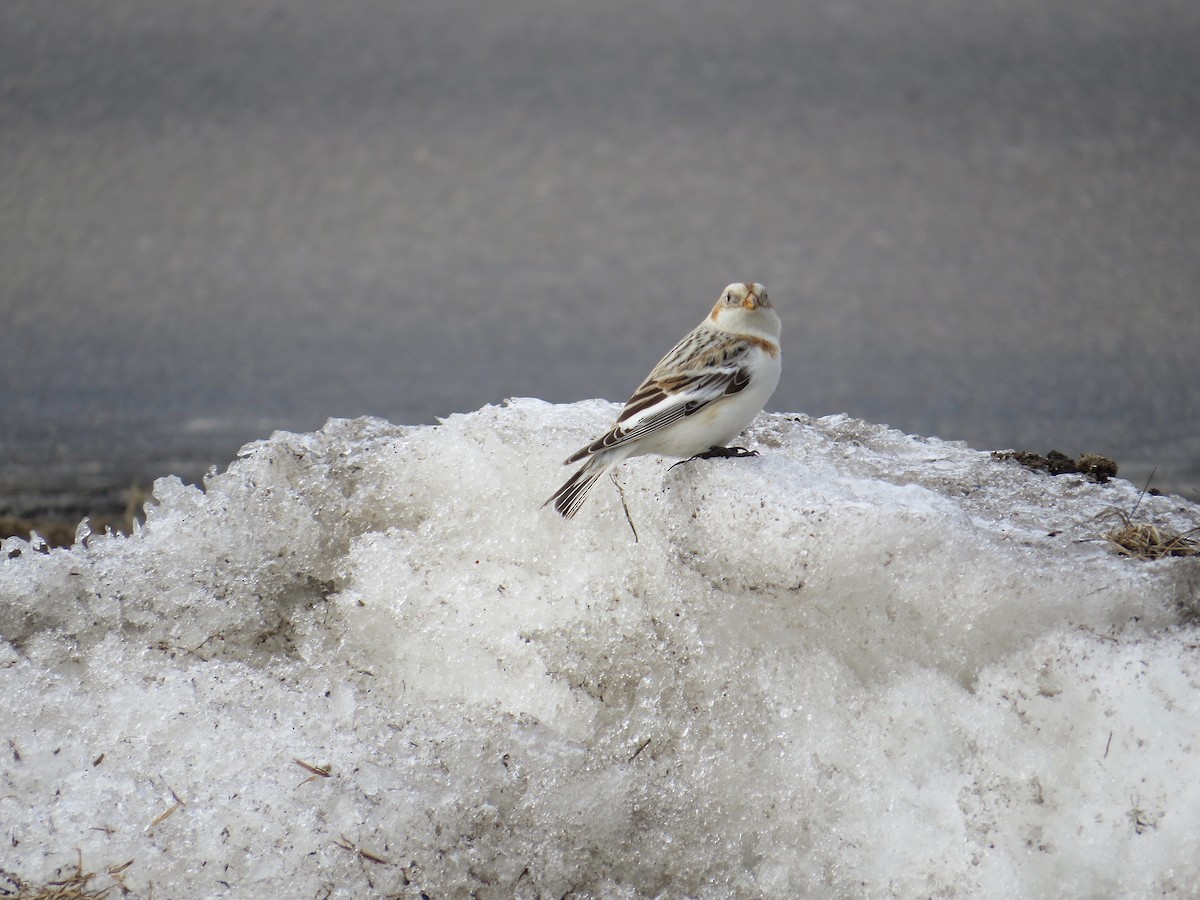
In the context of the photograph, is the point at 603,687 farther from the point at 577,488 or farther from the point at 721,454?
the point at 721,454

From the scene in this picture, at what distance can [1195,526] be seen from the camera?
3.36 meters

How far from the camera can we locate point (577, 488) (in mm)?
3287

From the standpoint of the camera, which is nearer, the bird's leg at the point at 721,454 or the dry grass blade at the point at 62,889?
the dry grass blade at the point at 62,889

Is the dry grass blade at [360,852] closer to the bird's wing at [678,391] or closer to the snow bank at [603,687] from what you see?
the snow bank at [603,687]

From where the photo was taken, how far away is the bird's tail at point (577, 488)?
3275mm

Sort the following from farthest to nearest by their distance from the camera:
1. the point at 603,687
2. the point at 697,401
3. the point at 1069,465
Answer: the point at 1069,465, the point at 697,401, the point at 603,687

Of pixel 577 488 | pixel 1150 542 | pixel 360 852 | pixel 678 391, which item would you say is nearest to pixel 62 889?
pixel 360 852

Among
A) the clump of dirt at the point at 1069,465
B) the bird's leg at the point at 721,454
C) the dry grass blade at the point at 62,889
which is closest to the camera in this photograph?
the dry grass blade at the point at 62,889

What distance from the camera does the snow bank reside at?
2.61 m

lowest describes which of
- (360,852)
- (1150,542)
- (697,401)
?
(360,852)

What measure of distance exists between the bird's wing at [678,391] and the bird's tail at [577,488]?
0.19 feet

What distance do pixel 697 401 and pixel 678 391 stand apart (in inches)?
2.5

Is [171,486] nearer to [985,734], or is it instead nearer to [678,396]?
[678,396]

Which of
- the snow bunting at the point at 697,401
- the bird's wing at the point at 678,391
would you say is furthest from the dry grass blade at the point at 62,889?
the bird's wing at the point at 678,391
